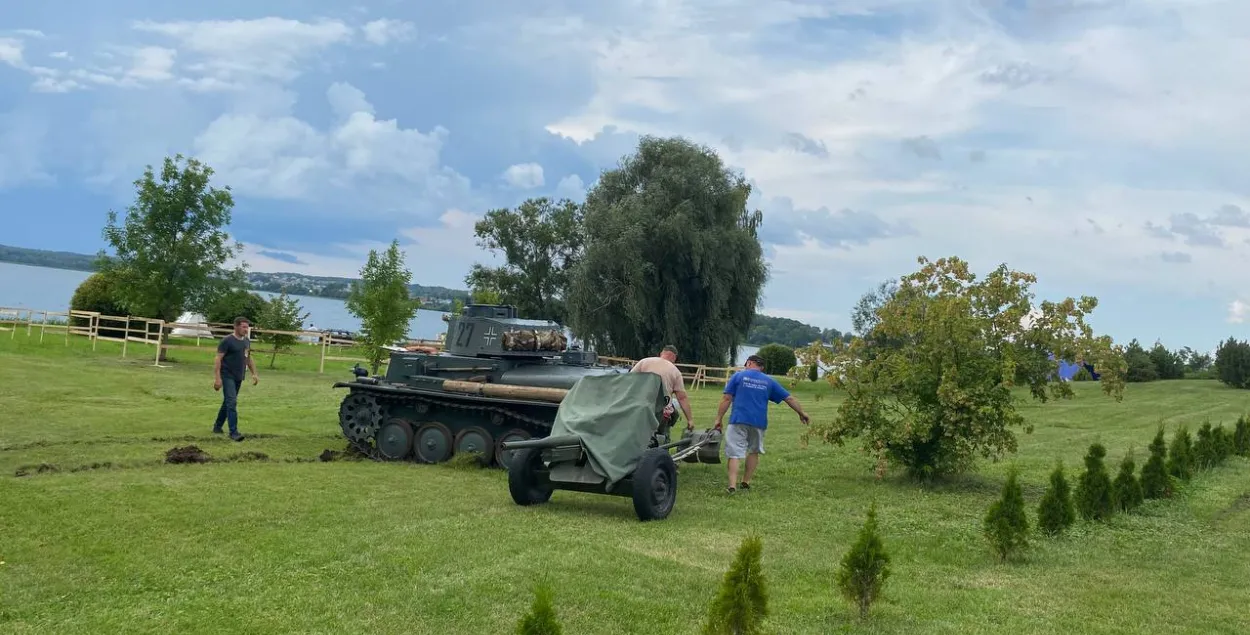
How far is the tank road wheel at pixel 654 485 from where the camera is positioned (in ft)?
30.2

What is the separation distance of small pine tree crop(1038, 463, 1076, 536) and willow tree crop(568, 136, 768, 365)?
91.7 ft

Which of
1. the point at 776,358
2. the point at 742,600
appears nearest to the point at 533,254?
the point at 776,358

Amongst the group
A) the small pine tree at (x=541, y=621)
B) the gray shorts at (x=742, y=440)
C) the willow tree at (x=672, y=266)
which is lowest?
the small pine tree at (x=541, y=621)

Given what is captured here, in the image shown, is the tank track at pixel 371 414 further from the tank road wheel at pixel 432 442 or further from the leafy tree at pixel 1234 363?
the leafy tree at pixel 1234 363

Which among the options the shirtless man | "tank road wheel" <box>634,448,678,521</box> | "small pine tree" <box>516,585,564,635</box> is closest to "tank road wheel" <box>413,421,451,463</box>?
the shirtless man

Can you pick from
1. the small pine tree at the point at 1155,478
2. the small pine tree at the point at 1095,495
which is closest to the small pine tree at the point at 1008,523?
the small pine tree at the point at 1095,495

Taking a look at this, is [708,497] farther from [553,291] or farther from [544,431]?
[553,291]

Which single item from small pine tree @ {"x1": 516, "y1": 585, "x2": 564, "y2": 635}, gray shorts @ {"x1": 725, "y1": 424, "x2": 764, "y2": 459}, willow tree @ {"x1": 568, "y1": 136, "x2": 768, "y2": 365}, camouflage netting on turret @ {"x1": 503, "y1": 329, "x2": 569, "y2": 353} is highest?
willow tree @ {"x1": 568, "y1": 136, "x2": 768, "y2": 365}

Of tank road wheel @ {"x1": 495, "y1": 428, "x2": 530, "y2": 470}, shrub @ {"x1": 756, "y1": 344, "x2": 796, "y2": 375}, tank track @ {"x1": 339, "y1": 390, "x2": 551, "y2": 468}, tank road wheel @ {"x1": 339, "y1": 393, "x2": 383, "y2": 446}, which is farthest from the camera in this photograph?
shrub @ {"x1": 756, "y1": 344, "x2": 796, "y2": 375}

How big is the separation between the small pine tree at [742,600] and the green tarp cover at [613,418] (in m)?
4.22

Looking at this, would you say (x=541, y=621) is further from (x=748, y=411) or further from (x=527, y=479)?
(x=748, y=411)

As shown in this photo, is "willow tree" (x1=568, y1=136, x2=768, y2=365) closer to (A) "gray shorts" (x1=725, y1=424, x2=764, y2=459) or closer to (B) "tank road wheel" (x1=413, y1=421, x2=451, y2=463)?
(B) "tank road wheel" (x1=413, y1=421, x2=451, y2=463)

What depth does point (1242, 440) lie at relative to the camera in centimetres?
1717

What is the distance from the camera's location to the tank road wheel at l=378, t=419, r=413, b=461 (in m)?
13.9
